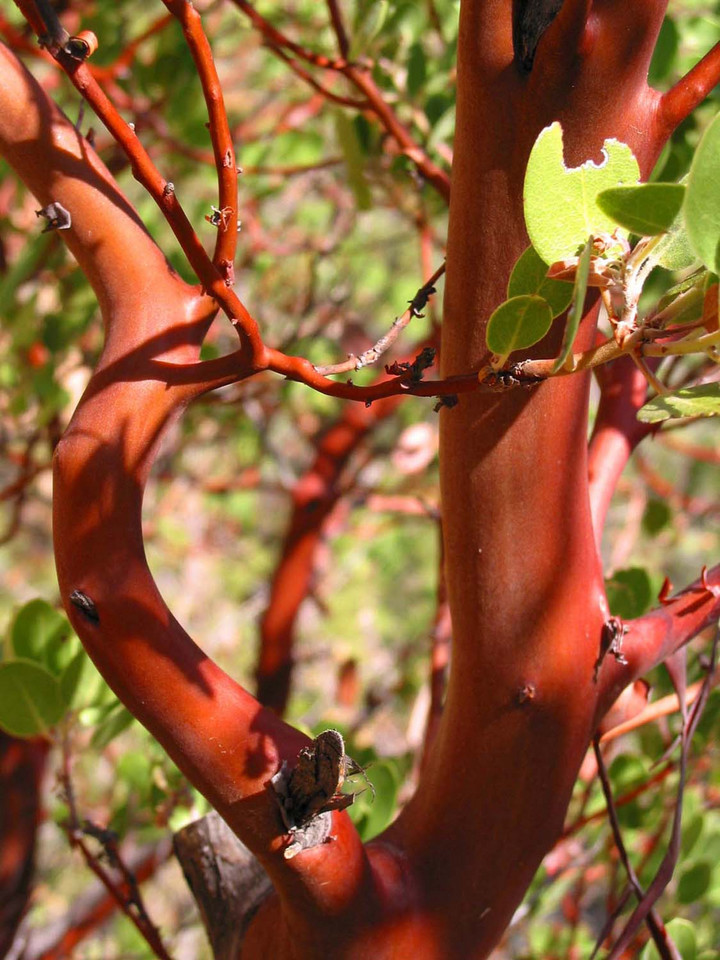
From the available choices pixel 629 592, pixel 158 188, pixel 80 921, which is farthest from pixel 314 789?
pixel 80 921

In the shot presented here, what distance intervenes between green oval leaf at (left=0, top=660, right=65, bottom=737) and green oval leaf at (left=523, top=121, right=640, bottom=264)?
1.45 ft

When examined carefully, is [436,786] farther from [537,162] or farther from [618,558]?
[618,558]

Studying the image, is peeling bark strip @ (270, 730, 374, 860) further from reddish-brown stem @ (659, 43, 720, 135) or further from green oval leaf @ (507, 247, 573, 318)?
reddish-brown stem @ (659, 43, 720, 135)

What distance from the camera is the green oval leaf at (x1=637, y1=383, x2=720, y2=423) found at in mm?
337

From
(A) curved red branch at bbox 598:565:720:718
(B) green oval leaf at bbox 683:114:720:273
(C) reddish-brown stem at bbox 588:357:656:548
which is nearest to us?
(B) green oval leaf at bbox 683:114:720:273

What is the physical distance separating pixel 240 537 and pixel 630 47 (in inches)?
86.5

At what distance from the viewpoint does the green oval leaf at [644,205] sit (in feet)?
1.03

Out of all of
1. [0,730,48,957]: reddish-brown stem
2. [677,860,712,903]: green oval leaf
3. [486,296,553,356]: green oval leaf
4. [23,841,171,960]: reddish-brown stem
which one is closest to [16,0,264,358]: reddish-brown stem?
[486,296,553,356]: green oval leaf

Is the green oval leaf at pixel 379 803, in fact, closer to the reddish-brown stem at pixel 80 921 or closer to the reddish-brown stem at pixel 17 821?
the reddish-brown stem at pixel 80 921

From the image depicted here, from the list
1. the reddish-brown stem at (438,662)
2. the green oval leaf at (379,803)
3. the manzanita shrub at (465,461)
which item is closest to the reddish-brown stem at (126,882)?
the manzanita shrub at (465,461)

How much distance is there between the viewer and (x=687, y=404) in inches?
13.4

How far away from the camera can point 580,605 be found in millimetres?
505

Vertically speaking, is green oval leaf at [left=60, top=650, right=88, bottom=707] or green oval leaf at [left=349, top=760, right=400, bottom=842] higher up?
green oval leaf at [left=60, top=650, right=88, bottom=707]

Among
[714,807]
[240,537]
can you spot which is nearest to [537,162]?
[714,807]
